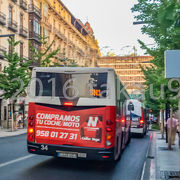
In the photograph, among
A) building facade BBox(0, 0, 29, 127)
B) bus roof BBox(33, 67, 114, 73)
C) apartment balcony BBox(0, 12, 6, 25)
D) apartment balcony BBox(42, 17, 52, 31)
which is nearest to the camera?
bus roof BBox(33, 67, 114, 73)

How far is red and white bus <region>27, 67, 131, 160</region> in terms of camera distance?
8.34m

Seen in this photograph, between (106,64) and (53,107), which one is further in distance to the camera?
(106,64)

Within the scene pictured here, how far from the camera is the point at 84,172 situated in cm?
859

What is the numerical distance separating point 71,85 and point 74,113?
2.57 feet

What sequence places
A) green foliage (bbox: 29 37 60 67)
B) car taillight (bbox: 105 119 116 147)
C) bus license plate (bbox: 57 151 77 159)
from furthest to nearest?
green foliage (bbox: 29 37 60 67) < bus license plate (bbox: 57 151 77 159) < car taillight (bbox: 105 119 116 147)

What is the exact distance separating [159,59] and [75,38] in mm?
51209

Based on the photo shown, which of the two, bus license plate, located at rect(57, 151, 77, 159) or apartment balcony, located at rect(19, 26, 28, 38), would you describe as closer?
bus license plate, located at rect(57, 151, 77, 159)

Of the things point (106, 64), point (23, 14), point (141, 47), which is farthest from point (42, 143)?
point (106, 64)

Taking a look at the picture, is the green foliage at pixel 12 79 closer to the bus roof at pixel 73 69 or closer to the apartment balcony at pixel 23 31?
the apartment balcony at pixel 23 31

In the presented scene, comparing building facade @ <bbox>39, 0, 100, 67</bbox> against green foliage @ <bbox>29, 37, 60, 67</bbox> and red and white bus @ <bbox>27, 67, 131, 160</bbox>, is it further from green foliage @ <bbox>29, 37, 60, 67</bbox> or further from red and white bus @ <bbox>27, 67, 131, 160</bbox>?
red and white bus @ <bbox>27, 67, 131, 160</bbox>

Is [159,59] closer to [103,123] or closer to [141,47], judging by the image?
[141,47]

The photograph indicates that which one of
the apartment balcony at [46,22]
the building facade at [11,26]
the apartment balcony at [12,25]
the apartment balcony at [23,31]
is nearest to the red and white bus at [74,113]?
the building facade at [11,26]

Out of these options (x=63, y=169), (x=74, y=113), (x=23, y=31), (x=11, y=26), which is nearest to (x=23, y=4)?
(x=23, y=31)

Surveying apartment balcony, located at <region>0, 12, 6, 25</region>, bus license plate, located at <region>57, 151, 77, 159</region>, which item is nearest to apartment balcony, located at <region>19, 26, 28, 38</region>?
apartment balcony, located at <region>0, 12, 6, 25</region>
